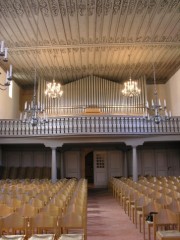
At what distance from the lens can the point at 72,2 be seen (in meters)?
11.9

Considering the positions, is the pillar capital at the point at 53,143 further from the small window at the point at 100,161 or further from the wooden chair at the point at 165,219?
the wooden chair at the point at 165,219

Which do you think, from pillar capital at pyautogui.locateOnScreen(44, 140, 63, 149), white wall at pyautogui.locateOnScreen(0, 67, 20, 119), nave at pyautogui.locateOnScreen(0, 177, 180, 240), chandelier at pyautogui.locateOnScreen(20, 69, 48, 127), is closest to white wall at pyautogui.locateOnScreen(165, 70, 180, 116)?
pillar capital at pyautogui.locateOnScreen(44, 140, 63, 149)

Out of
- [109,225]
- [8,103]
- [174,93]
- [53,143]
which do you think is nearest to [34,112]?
[53,143]

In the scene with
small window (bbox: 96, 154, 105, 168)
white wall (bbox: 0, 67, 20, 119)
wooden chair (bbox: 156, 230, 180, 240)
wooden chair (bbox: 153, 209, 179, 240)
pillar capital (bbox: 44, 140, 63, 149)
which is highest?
white wall (bbox: 0, 67, 20, 119)

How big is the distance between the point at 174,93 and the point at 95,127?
7.53 metres

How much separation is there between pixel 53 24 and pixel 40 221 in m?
10.4

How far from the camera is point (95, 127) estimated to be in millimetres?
16953

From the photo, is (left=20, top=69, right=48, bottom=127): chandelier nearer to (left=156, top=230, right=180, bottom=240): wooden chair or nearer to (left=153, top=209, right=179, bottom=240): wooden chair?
(left=153, top=209, right=179, bottom=240): wooden chair

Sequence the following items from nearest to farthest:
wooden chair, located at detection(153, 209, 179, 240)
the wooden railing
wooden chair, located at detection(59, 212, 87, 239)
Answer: wooden chair, located at detection(59, 212, 87, 239)
wooden chair, located at detection(153, 209, 179, 240)
the wooden railing

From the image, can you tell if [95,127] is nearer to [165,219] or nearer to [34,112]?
[34,112]

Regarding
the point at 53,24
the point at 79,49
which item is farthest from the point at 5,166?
the point at 53,24

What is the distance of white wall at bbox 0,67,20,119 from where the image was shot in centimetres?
1890

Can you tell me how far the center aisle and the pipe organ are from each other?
30.7ft

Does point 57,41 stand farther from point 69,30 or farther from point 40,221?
point 40,221
